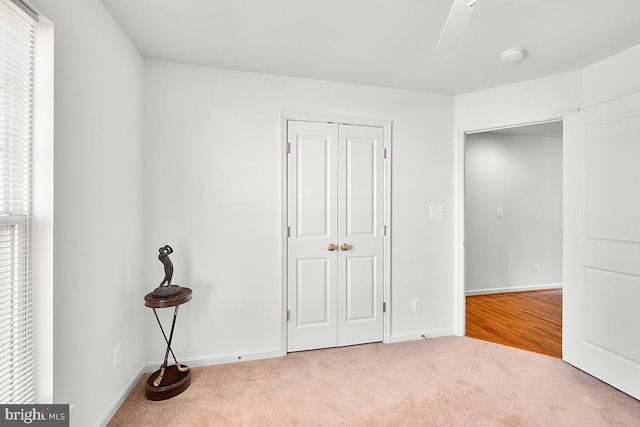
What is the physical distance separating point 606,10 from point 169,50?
280 centimetres

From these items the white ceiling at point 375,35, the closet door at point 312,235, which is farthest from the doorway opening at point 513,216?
the closet door at point 312,235

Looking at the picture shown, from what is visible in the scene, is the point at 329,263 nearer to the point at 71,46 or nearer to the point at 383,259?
the point at 383,259

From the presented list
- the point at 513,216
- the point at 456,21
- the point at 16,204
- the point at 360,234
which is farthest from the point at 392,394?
the point at 513,216

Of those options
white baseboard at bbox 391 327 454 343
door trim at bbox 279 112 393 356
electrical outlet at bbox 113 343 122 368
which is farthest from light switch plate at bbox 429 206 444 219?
electrical outlet at bbox 113 343 122 368

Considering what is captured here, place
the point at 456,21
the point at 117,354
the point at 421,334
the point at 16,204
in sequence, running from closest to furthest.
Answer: the point at 456,21 < the point at 16,204 < the point at 117,354 < the point at 421,334

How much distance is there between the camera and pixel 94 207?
165 cm

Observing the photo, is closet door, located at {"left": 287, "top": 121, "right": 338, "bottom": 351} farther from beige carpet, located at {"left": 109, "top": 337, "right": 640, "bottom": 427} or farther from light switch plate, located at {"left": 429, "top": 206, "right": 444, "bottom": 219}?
light switch plate, located at {"left": 429, "top": 206, "right": 444, "bottom": 219}

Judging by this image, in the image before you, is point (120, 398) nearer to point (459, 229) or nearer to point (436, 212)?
point (436, 212)

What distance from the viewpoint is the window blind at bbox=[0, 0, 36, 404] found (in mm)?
1099

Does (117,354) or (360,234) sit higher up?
(360,234)

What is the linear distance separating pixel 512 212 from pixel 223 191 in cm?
430

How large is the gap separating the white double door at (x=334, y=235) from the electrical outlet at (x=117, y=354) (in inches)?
48.9

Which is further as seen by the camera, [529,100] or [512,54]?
[529,100]

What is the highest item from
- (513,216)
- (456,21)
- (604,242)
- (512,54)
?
(512,54)
